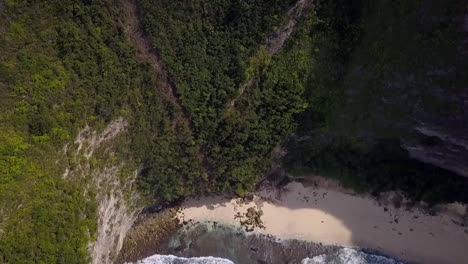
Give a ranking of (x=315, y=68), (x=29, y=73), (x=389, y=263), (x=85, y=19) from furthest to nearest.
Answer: (x=389, y=263)
(x=315, y=68)
(x=85, y=19)
(x=29, y=73)

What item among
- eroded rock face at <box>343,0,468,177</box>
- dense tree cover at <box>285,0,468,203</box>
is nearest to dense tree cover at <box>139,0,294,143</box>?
dense tree cover at <box>285,0,468,203</box>

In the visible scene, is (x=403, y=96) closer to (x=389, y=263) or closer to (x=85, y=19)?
(x=389, y=263)

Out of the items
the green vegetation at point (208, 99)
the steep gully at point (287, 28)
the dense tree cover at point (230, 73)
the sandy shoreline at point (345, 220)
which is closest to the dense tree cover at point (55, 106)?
the green vegetation at point (208, 99)

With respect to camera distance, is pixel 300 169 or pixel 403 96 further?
pixel 300 169

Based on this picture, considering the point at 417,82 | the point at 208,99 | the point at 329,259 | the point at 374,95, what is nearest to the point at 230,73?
the point at 208,99

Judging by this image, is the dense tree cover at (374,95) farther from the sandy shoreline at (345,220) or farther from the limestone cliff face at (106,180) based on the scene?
the limestone cliff face at (106,180)

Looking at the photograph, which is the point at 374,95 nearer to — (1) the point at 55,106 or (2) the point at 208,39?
(2) the point at 208,39

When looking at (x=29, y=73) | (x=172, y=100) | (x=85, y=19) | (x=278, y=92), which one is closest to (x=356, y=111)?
(x=278, y=92)

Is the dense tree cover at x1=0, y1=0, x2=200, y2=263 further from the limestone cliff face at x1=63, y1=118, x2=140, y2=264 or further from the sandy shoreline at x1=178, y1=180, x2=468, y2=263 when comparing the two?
the sandy shoreline at x1=178, y1=180, x2=468, y2=263
